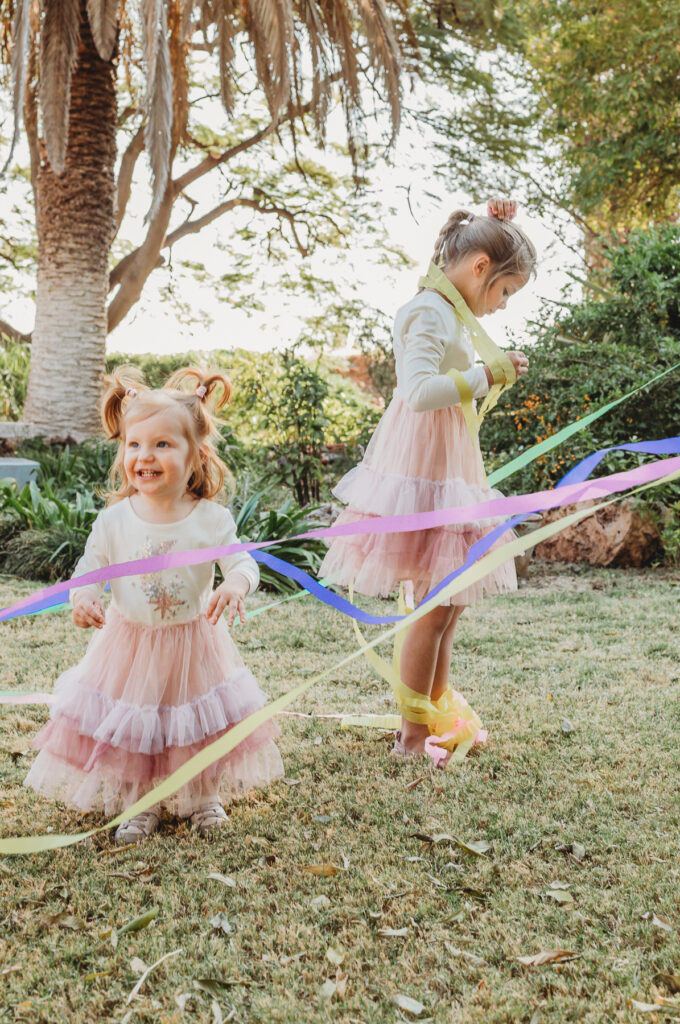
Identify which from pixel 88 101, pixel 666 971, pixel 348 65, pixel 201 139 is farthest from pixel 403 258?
pixel 666 971

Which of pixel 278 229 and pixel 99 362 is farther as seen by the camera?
pixel 278 229

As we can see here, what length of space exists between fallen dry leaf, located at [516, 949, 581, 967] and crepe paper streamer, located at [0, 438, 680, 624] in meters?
0.89

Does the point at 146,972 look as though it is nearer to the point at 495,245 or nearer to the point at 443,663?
the point at 443,663

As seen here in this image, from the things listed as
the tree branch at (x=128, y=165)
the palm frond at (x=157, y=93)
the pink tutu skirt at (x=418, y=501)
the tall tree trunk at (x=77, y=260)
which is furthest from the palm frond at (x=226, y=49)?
the pink tutu skirt at (x=418, y=501)

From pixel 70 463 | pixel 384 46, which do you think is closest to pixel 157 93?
pixel 384 46

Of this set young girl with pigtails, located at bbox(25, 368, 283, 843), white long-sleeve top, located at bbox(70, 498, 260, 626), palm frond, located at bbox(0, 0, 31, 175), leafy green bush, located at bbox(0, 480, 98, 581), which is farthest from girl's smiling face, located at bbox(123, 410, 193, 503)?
palm frond, located at bbox(0, 0, 31, 175)

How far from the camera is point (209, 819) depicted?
217cm

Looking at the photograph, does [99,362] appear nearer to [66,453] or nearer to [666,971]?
[66,453]

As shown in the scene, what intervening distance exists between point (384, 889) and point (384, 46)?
7.92 meters

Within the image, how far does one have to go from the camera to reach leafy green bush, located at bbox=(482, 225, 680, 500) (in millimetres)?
6121

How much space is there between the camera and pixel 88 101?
7672 millimetres

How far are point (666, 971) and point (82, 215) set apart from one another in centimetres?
770

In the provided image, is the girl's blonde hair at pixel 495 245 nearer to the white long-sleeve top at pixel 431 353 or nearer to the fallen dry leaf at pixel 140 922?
the white long-sleeve top at pixel 431 353

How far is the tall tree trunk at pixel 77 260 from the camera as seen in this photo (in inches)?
302
